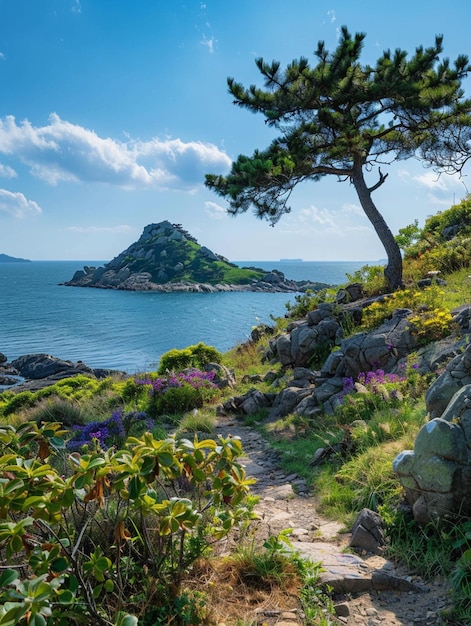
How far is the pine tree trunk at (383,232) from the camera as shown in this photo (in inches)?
543

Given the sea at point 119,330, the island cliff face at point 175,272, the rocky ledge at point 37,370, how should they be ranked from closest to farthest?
the rocky ledge at point 37,370
the sea at point 119,330
the island cliff face at point 175,272

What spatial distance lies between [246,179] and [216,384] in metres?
5.80

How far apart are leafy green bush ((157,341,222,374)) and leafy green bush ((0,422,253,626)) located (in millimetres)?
11112

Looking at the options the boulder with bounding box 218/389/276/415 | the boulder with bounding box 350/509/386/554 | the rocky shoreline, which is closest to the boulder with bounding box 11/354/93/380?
the boulder with bounding box 218/389/276/415

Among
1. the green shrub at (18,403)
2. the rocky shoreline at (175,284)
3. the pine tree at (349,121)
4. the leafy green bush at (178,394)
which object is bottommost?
the green shrub at (18,403)

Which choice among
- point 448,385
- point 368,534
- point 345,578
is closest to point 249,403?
point 448,385

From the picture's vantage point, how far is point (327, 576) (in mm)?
3246

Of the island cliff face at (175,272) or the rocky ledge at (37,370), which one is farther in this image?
the island cliff face at (175,272)

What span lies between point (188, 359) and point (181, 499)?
1227 centimetres

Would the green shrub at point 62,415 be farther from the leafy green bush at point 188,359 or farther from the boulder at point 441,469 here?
the boulder at point 441,469

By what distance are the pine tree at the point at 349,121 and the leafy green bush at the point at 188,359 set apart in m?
4.55

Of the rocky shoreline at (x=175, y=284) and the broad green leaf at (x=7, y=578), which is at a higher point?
the rocky shoreline at (x=175, y=284)

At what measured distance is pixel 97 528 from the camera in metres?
3.21

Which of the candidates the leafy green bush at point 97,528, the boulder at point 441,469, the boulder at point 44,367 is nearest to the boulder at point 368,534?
the boulder at point 441,469
